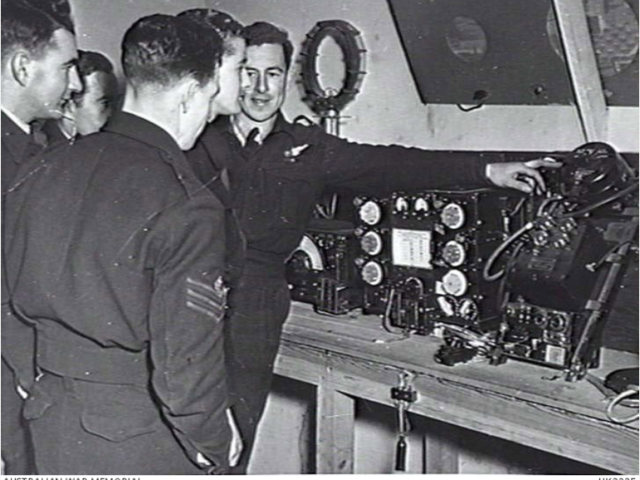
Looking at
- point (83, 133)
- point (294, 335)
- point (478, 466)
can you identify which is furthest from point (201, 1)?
point (478, 466)

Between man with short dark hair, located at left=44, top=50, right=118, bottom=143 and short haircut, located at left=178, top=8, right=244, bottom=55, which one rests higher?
short haircut, located at left=178, top=8, right=244, bottom=55

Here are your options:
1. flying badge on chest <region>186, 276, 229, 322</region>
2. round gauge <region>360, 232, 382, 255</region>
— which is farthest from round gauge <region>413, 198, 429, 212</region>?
flying badge on chest <region>186, 276, 229, 322</region>

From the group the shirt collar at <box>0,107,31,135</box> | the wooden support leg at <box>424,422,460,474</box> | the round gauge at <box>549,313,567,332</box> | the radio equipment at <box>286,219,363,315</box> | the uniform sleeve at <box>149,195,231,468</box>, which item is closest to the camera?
the uniform sleeve at <box>149,195,231,468</box>

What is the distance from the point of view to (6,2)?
1309mm

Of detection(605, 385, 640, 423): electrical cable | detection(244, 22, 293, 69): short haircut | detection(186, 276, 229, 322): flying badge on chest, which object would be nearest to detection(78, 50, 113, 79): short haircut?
detection(244, 22, 293, 69): short haircut

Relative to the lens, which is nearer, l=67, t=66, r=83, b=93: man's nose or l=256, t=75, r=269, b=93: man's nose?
l=67, t=66, r=83, b=93: man's nose

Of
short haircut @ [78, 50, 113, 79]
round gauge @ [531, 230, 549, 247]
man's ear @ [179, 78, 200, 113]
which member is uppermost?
short haircut @ [78, 50, 113, 79]

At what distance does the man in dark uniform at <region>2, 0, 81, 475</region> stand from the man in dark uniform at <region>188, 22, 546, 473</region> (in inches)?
9.7

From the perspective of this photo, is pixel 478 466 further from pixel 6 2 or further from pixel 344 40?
pixel 6 2

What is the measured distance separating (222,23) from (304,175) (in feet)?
0.99

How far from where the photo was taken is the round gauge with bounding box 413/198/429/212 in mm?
1592

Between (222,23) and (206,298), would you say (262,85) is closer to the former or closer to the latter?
(222,23)

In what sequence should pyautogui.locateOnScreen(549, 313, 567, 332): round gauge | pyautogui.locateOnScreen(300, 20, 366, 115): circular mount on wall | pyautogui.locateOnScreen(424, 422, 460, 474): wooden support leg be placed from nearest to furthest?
pyautogui.locateOnScreen(549, 313, 567, 332): round gauge, pyautogui.locateOnScreen(300, 20, 366, 115): circular mount on wall, pyautogui.locateOnScreen(424, 422, 460, 474): wooden support leg

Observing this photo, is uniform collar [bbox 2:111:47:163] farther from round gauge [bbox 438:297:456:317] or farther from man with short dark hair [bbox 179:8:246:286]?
round gauge [bbox 438:297:456:317]
